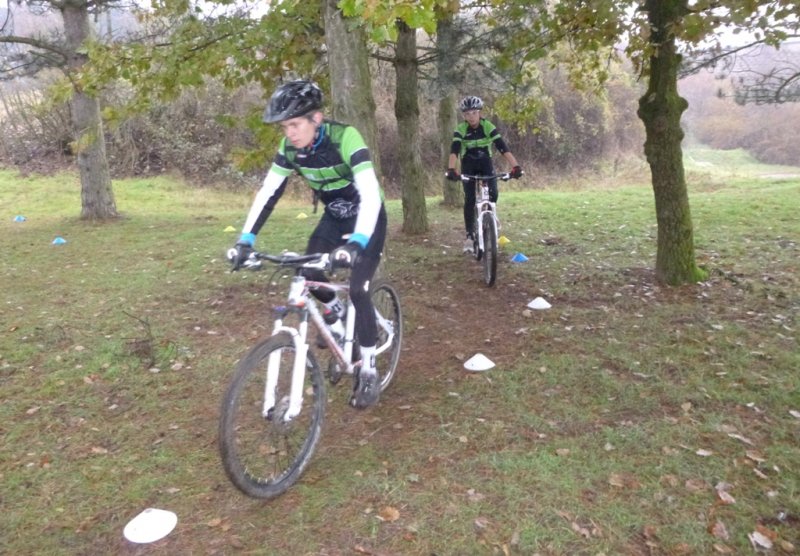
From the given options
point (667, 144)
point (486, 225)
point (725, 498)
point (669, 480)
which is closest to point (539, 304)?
point (486, 225)

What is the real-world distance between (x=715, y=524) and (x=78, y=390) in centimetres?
490

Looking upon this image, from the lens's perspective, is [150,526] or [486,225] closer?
[150,526]

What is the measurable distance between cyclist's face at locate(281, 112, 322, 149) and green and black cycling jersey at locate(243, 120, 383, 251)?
0.29ft

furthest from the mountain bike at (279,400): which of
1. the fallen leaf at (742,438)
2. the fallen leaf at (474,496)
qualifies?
the fallen leaf at (742,438)

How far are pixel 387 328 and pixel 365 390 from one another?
851mm

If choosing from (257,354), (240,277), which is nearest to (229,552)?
(257,354)

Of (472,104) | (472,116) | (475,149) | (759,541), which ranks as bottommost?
(759,541)

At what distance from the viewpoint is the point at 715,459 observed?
12.5ft

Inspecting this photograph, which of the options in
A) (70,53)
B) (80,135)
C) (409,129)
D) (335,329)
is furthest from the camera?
(70,53)

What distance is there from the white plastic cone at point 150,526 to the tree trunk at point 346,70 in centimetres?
353

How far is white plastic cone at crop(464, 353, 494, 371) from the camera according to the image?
207 inches

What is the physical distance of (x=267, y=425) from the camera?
3.66 m

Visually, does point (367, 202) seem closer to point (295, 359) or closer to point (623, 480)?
point (295, 359)

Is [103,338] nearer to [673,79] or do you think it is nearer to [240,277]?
[240,277]
